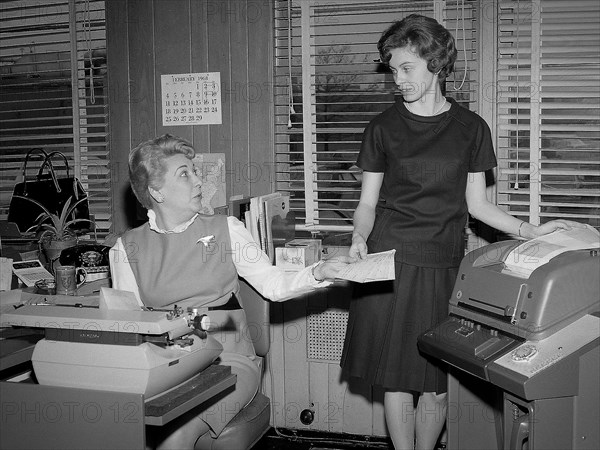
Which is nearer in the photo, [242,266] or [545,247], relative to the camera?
[545,247]

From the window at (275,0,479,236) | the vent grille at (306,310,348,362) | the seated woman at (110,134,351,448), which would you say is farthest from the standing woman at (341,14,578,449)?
the vent grille at (306,310,348,362)

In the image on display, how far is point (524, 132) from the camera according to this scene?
319 cm

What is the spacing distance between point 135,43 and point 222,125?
2.10ft

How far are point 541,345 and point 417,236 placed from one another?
67cm

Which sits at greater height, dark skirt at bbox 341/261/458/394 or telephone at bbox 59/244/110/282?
telephone at bbox 59/244/110/282

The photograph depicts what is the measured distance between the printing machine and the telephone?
1450mm

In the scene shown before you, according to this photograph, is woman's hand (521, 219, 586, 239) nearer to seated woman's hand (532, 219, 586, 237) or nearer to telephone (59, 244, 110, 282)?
seated woman's hand (532, 219, 586, 237)

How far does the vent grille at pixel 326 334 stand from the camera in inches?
138

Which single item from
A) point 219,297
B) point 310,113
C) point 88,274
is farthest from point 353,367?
point 310,113

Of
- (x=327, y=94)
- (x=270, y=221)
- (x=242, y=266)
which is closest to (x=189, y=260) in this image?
(x=242, y=266)

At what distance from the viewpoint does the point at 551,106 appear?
3121 millimetres

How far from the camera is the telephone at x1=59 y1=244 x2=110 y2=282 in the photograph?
2.98 m

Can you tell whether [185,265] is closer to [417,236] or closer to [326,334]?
[417,236]

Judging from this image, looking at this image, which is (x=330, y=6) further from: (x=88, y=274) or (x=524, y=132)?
(x=88, y=274)
